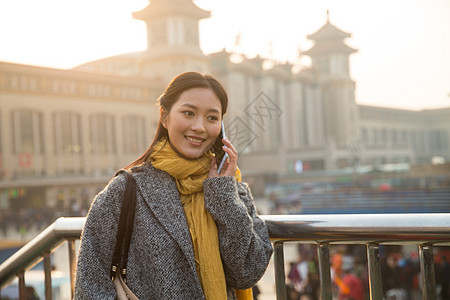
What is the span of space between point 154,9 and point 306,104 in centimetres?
1870

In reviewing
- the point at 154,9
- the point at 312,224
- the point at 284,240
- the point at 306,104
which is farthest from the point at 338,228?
the point at 306,104

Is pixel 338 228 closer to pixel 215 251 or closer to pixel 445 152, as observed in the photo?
pixel 215 251

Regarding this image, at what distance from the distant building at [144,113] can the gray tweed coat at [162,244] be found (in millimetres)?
14216

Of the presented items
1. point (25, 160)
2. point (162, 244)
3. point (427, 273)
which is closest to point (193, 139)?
point (162, 244)

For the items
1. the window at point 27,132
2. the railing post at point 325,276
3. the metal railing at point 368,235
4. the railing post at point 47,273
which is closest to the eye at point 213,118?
the metal railing at point 368,235

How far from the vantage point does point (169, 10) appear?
30141 millimetres

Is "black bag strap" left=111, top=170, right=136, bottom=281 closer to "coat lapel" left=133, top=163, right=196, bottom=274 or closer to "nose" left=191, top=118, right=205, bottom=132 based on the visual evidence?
"coat lapel" left=133, top=163, right=196, bottom=274

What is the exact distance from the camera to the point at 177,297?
50.4 inches

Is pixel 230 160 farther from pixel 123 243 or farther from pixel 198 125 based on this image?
pixel 123 243

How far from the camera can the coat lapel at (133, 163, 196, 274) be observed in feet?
4.24

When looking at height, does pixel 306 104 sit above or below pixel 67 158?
above

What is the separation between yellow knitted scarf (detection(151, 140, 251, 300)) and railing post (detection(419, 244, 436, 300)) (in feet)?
1.55

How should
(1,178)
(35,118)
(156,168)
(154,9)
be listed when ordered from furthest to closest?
(154,9), (35,118), (1,178), (156,168)

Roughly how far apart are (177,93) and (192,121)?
90 mm
